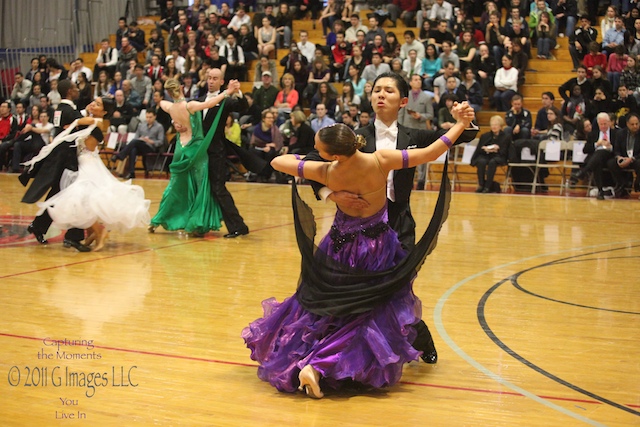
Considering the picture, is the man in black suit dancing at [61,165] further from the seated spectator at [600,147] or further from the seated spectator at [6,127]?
the seated spectator at [6,127]

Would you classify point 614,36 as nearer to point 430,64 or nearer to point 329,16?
point 430,64

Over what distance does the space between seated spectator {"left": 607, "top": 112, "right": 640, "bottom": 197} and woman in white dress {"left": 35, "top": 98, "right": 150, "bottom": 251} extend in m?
8.62

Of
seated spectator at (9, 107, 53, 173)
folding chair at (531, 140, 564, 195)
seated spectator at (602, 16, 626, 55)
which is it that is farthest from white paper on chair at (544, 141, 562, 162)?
seated spectator at (9, 107, 53, 173)

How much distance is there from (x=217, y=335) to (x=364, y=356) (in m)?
1.46

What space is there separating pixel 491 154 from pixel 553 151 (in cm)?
109

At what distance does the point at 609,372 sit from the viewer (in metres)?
4.61

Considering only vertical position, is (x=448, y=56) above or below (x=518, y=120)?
above

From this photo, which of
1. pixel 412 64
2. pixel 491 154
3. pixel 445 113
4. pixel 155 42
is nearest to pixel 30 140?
pixel 155 42

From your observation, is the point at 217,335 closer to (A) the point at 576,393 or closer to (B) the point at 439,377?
(B) the point at 439,377

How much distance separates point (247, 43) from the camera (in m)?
20.3

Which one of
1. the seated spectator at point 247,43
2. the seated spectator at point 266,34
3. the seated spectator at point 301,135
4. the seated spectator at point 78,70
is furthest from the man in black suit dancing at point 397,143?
the seated spectator at point 78,70

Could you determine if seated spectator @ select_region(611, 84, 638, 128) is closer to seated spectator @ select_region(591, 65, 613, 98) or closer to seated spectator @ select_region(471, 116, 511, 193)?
seated spectator @ select_region(591, 65, 613, 98)

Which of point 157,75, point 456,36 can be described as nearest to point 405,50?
point 456,36

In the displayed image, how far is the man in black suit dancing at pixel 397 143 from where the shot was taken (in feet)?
15.5
